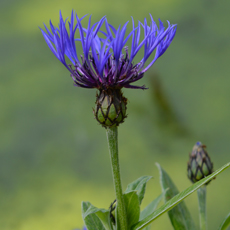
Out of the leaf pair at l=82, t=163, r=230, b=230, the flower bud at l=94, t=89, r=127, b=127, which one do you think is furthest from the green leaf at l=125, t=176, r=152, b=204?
the flower bud at l=94, t=89, r=127, b=127

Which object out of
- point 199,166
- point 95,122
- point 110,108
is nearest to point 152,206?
point 199,166

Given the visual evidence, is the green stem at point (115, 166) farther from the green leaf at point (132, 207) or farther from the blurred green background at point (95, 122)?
A: the blurred green background at point (95, 122)

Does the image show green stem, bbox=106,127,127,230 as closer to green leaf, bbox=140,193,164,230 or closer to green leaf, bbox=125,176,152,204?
green leaf, bbox=125,176,152,204

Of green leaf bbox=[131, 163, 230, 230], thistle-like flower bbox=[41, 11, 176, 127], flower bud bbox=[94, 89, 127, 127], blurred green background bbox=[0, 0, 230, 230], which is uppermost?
blurred green background bbox=[0, 0, 230, 230]

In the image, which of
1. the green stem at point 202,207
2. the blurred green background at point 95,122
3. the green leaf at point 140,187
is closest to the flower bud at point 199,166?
the green stem at point 202,207

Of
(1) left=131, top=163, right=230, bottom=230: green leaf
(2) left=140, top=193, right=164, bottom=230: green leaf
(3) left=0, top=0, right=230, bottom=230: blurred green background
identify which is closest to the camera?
(1) left=131, top=163, right=230, bottom=230: green leaf
